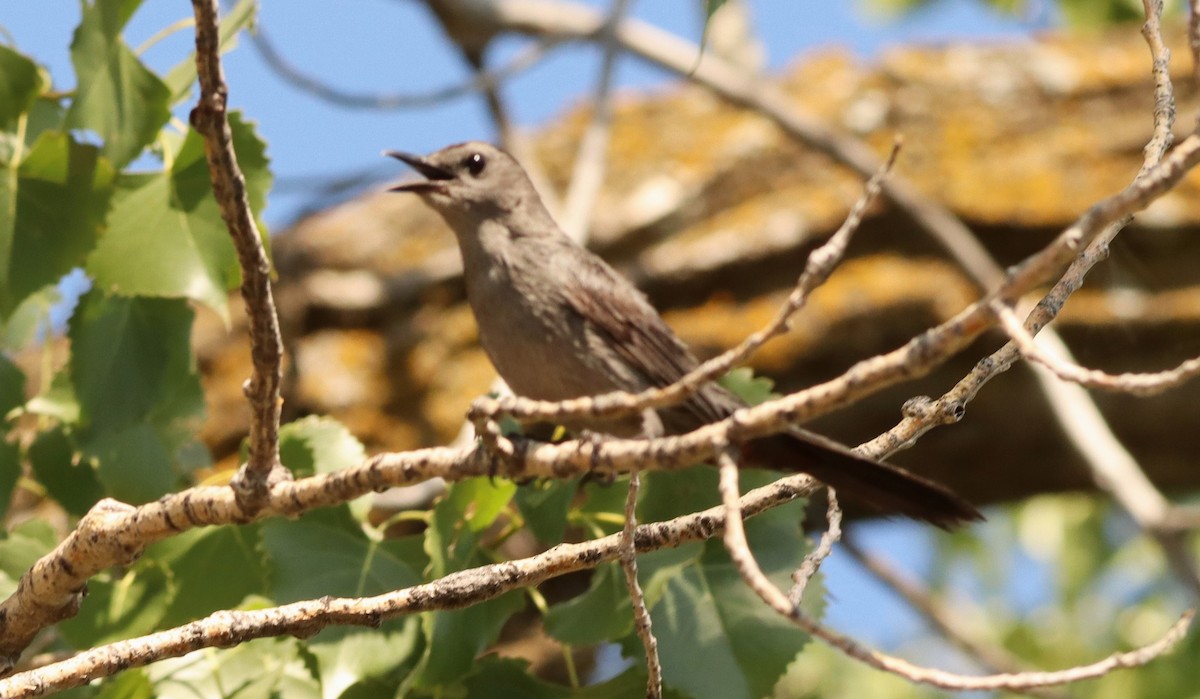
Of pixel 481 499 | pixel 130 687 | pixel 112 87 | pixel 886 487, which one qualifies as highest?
pixel 112 87

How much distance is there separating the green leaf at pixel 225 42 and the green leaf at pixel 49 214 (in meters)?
0.24

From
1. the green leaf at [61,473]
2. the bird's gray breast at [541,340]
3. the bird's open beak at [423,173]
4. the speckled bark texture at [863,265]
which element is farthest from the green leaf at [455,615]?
the speckled bark texture at [863,265]

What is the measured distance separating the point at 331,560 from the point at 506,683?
0.46 metres

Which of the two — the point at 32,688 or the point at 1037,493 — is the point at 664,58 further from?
the point at 32,688

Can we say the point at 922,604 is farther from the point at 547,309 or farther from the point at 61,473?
the point at 61,473

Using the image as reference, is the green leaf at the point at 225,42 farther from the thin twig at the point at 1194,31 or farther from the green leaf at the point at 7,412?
the thin twig at the point at 1194,31

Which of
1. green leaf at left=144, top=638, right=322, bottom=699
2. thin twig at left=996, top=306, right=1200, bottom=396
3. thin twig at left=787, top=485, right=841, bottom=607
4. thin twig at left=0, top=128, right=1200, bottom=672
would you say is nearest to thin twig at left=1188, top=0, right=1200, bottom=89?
thin twig at left=0, top=128, right=1200, bottom=672

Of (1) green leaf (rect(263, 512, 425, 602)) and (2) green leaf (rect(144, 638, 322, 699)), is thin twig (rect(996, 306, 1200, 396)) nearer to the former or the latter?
(1) green leaf (rect(263, 512, 425, 602))

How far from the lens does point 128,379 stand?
3.13m

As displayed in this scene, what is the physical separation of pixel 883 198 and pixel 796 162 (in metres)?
0.64

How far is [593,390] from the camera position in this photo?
4.16 metres

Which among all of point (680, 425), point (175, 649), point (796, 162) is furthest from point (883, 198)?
point (175, 649)

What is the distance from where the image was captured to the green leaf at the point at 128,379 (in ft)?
10.2

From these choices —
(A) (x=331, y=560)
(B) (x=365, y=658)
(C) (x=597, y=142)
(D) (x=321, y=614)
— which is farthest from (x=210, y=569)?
(C) (x=597, y=142)
